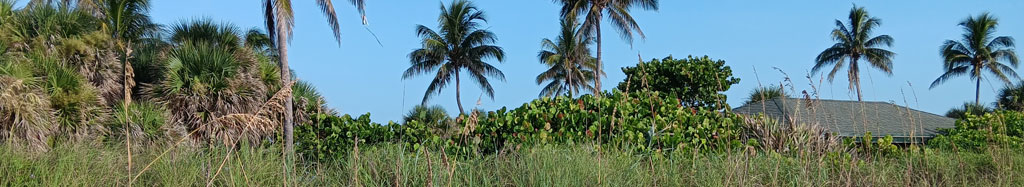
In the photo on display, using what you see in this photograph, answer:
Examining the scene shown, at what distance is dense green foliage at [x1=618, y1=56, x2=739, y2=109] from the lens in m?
15.4

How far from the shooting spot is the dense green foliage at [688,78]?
15406mm

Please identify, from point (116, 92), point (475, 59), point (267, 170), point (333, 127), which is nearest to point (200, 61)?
point (116, 92)

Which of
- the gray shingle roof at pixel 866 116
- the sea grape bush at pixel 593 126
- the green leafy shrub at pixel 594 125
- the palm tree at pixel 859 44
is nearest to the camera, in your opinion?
the sea grape bush at pixel 593 126

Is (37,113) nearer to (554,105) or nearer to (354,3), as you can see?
(354,3)

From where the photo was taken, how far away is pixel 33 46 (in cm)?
1622

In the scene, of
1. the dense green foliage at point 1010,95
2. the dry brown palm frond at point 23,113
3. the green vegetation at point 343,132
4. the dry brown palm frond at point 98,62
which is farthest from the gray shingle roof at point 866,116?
the dry brown palm frond at point 23,113

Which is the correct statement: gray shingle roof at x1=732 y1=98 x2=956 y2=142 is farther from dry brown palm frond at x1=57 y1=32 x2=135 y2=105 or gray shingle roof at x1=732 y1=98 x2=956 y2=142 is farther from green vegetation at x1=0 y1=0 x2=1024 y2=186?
dry brown palm frond at x1=57 y1=32 x2=135 y2=105

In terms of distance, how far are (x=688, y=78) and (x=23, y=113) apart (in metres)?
11.3

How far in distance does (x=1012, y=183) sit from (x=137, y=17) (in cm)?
2305

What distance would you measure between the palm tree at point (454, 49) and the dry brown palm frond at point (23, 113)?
2459 centimetres

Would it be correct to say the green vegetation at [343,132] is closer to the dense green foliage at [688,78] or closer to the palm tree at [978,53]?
the dense green foliage at [688,78]

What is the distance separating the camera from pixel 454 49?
124 feet

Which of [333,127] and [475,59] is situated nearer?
[333,127]

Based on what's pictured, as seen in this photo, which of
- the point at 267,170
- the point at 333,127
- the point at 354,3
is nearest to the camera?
the point at 267,170
